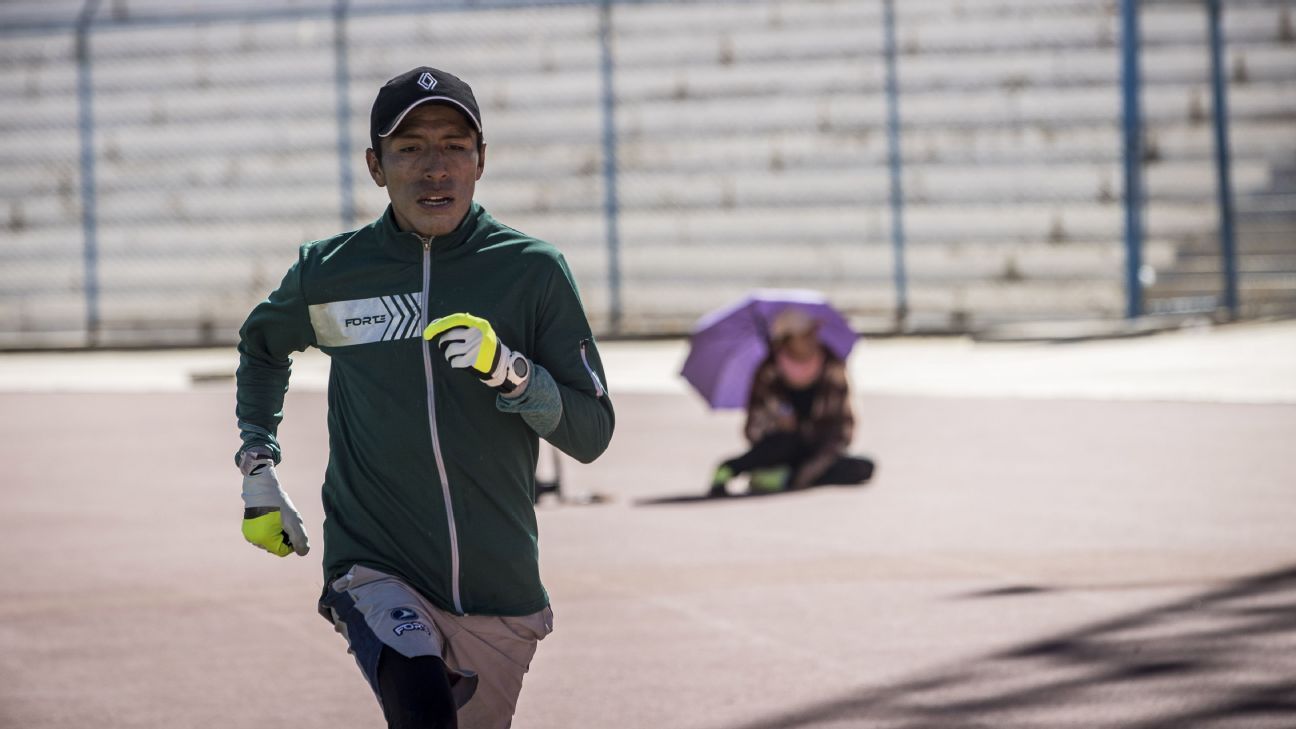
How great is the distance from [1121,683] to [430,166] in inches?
127

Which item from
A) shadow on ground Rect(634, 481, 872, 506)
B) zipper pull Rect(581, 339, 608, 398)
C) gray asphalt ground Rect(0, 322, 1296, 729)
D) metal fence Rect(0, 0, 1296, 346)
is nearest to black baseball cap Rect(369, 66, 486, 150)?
zipper pull Rect(581, 339, 608, 398)

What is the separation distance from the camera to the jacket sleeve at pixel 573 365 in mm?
4324

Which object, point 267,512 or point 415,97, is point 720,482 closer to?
point 267,512

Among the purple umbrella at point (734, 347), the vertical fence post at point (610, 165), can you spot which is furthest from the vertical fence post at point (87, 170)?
the purple umbrella at point (734, 347)

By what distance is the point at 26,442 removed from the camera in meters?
15.2

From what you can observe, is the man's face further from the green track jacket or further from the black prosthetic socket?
the black prosthetic socket

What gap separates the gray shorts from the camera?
4.25m

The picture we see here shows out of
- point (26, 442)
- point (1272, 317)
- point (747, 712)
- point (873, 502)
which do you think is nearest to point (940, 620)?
point (747, 712)

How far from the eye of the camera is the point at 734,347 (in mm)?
12055

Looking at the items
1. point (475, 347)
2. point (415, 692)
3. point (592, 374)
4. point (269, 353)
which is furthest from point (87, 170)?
point (475, 347)

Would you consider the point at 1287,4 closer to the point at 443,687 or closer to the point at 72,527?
the point at 72,527

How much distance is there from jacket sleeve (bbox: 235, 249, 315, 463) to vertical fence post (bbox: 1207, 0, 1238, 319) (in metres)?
18.0

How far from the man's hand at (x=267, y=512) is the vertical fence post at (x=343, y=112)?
19192 millimetres

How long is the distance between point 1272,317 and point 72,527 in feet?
44.9
